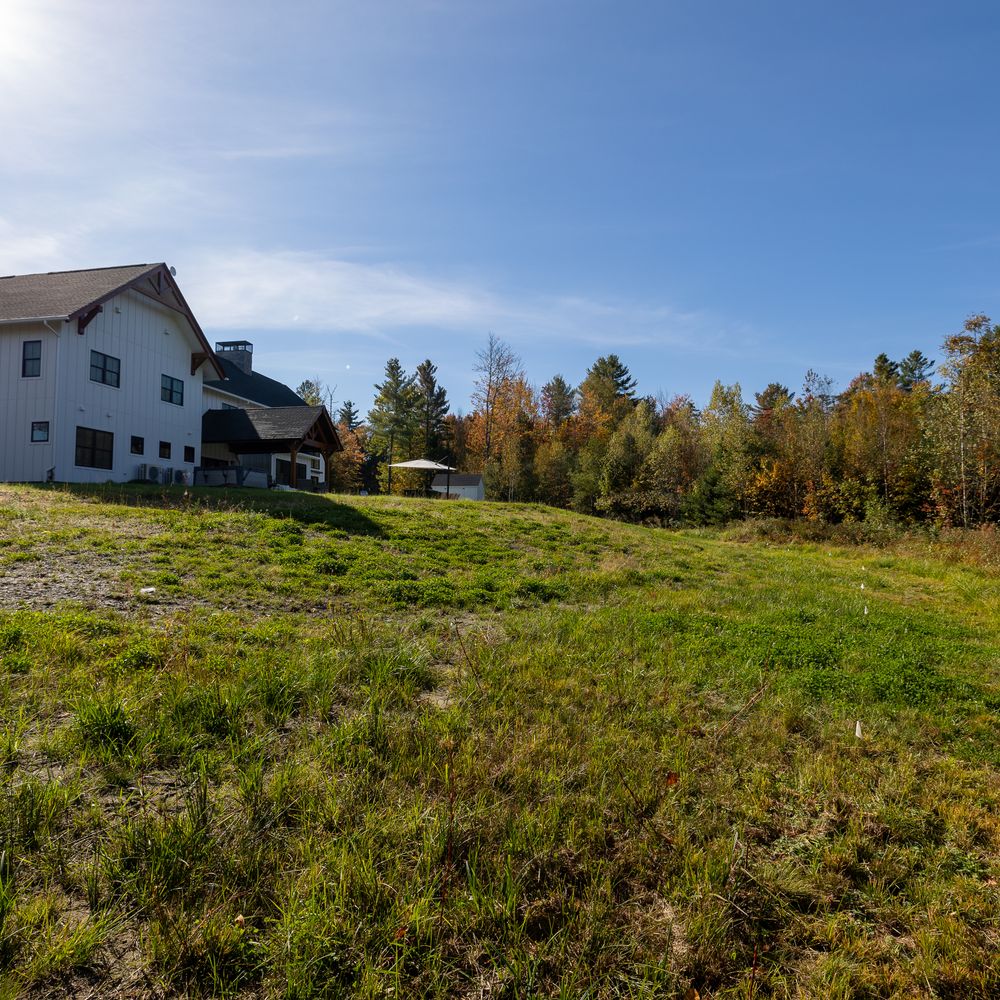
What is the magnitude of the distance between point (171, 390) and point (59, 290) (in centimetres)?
506

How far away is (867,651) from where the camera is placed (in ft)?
22.5

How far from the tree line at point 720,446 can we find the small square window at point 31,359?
2513 cm

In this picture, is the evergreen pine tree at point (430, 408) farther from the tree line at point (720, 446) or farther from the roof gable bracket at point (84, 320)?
the roof gable bracket at point (84, 320)

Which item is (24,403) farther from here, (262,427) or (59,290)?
(262,427)

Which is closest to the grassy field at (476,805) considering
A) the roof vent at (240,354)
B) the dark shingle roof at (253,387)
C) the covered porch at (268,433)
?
the covered porch at (268,433)

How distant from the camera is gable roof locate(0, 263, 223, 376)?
2003 centimetres

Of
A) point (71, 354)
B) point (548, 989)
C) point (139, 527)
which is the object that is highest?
point (71, 354)

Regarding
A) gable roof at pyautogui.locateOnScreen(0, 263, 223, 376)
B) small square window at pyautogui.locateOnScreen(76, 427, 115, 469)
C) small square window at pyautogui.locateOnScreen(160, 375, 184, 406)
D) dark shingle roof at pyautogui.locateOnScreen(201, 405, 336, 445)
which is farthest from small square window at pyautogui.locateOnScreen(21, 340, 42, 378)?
dark shingle roof at pyautogui.locateOnScreen(201, 405, 336, 445)

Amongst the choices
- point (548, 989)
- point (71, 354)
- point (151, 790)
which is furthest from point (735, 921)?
point (71, 354)

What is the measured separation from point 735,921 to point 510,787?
4.39 feet

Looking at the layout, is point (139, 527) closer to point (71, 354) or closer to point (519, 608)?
point (519, 608)

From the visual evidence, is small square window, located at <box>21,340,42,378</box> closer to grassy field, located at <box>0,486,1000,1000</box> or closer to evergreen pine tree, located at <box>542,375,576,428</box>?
grassy field, located at <box>0,486,1000,1000</box>

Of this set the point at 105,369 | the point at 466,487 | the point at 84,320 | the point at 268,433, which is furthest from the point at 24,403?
the point at 466,487

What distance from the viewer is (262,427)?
27.5m
